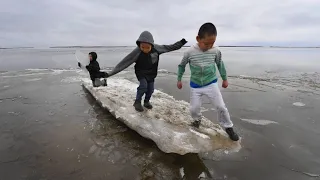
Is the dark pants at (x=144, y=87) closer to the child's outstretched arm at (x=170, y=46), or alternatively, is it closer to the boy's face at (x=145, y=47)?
the boy's face at (x=145, y=47)

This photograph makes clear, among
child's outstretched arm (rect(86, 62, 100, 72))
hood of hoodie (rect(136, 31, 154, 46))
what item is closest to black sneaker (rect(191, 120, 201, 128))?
hood of hoodie (rect(136, 31, 154, 46))

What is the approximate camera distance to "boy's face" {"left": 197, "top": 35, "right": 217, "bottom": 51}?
446cm

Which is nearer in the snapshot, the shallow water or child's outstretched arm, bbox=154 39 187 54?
the shallow water

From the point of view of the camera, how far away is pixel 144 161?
14.8 feet

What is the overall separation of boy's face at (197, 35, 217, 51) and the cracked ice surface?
1.76 m

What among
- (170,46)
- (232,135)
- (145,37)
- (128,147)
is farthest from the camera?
(170,46)

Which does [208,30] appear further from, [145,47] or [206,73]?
[145,47]

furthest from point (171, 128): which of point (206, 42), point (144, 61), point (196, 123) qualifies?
point (206, 42)

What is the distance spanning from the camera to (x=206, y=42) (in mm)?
4527

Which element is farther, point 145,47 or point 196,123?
point 145,47

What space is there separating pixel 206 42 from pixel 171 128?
76.7 inches

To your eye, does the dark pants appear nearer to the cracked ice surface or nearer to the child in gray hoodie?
the child in gray hoodie

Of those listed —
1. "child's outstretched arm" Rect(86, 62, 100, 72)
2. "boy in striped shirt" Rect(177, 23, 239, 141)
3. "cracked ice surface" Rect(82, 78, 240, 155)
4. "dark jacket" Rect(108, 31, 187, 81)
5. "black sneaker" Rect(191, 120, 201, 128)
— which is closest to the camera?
"cracked ice surface" Rect(82, 78, 240, 155)

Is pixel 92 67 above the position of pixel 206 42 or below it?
below
